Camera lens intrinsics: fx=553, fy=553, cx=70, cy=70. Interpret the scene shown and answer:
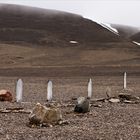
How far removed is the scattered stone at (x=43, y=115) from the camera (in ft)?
52.9

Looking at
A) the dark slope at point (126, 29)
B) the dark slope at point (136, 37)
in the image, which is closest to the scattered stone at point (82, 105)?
the dark slope at point (136, 37)

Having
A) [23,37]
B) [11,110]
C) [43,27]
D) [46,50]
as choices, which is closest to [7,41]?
[23,37]

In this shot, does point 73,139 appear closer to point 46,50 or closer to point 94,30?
point 46,50

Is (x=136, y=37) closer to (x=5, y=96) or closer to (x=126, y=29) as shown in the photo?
(x=126, y=29)

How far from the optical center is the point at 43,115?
16.2 meters

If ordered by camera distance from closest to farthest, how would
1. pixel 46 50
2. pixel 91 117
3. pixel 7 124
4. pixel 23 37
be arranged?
1. pixel 7 124
2. pixel 91 117
3. pixel 46 50
4. pixel 23 37

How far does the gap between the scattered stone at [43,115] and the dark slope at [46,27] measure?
88.2 meters

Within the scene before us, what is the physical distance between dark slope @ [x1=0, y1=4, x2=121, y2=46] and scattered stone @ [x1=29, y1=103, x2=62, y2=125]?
88194 mm

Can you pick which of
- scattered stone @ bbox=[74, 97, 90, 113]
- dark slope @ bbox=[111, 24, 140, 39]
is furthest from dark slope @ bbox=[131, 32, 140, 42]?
scattered stone @ bbox=[74, 97, 90, 113]

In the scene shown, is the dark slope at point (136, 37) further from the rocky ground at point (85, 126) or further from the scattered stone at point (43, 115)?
the scattered stone at point (43, 115)

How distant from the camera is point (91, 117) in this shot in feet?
61.5

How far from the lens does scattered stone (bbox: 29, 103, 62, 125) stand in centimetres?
1611

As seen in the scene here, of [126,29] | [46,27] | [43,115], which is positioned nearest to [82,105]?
[43,115]

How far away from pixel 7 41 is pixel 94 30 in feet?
111
